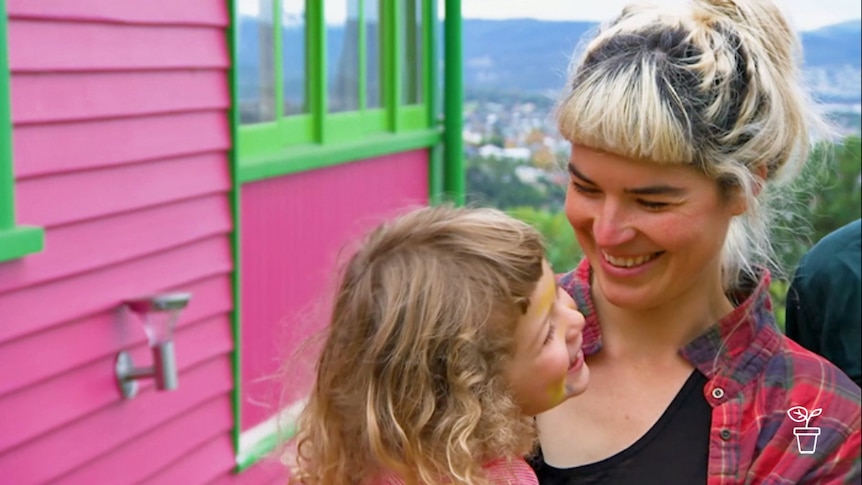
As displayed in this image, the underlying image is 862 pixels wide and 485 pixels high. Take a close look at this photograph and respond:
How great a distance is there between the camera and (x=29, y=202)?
3.17 metres

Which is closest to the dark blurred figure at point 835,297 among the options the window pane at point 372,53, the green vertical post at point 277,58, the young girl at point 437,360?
the young girl at point 437,360

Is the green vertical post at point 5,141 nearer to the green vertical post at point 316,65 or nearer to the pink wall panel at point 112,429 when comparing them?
the pink wall panel at point 112,429

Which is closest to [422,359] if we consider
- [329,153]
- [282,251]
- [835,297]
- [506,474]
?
[506,474]

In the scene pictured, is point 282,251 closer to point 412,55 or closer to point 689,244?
point 412,55

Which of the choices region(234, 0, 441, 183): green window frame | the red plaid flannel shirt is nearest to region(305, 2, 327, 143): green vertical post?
region(234, 0, 441, 183): green window frame

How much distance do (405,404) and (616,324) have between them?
54 centimetres

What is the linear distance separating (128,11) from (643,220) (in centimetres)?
199

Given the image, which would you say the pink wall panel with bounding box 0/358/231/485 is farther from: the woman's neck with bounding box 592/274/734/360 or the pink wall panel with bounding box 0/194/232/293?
the woman's neck with bounding box 592/274/734/360

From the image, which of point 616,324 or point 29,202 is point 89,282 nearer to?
point 29,202

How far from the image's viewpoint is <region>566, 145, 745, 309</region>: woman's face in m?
2.01

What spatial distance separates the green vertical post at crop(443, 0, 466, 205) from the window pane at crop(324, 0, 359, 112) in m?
0.76

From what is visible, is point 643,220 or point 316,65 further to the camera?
point 316,65

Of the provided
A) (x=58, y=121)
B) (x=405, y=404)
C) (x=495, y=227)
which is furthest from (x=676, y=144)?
(x=58, y=121)

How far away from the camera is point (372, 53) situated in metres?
5.80
